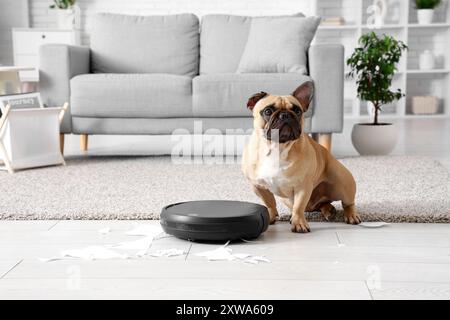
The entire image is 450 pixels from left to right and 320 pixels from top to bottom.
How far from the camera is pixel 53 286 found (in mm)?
1386

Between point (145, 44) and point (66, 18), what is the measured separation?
2.20 metres

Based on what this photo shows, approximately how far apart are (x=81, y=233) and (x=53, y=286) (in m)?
A: 0.51

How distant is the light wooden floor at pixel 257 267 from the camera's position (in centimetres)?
135

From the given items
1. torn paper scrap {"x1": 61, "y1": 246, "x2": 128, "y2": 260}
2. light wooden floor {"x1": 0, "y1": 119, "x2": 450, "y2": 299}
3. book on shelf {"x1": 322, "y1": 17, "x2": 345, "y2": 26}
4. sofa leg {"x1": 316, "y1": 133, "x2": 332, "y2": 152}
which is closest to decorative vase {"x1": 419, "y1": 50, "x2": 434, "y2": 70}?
book on shelf {"x1": 322, "y1": 17, "x2": 345, "y2": 26}

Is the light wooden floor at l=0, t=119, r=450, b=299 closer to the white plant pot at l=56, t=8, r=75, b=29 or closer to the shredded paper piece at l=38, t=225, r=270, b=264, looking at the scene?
the shredded paper piece at l=38, t=225, r=270, b=264

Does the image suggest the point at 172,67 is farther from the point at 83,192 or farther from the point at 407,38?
the point at 407,38

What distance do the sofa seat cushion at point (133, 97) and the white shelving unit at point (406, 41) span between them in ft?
9.93

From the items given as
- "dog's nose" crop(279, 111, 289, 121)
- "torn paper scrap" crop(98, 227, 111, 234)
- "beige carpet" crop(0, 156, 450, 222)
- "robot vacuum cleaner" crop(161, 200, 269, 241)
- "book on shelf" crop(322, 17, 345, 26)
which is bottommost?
"beige carpet" crop(0, 156, 450, 222)

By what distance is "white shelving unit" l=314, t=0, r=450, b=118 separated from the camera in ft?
20.0

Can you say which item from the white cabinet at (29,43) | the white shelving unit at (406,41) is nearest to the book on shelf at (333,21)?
the white shelving unit at (406,41)

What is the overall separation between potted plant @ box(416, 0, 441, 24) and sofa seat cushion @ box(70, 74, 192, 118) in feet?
11.3

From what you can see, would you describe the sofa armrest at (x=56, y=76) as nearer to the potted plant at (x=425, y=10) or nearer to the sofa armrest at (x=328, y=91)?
the sofa armrest at (x=328, y=91)

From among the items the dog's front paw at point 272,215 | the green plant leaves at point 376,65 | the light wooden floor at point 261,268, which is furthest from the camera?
the green plant leaves at point 376,65
